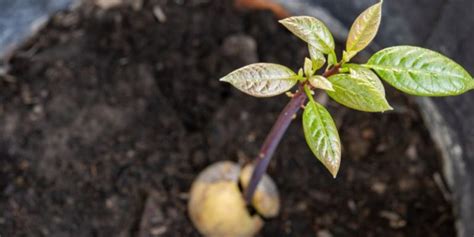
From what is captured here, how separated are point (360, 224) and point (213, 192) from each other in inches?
12.1

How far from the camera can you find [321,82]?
607 millimetres

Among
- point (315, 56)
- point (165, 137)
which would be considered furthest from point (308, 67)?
point (165, 137)


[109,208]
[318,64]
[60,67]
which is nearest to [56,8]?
[60,67]

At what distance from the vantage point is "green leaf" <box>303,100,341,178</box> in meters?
0.62

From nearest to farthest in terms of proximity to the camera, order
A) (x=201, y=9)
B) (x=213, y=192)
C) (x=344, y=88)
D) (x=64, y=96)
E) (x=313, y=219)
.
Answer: (x=344, y=88) < (x=213, y=192) < (x=313, y=219) < (x=64, y=96) < (x=201, y=9)

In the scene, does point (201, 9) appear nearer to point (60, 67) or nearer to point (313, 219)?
point (60, 67)

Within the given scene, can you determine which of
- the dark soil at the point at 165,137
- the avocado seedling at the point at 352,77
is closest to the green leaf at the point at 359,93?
the avocado seedling at the point at 352,77

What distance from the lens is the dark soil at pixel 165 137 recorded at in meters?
1.12

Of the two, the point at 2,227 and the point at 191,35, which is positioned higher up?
the point at 191,35

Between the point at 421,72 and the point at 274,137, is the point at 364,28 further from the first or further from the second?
the point at 274,137

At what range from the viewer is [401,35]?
1178 mm

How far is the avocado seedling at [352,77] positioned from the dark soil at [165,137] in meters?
0.52

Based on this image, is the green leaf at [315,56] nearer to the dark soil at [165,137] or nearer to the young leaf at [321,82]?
the young leaf at [321,82]

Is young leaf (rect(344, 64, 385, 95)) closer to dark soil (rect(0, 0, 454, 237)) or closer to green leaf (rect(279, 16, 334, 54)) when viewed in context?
green leaf (rect(279, 16, 334, 54))
